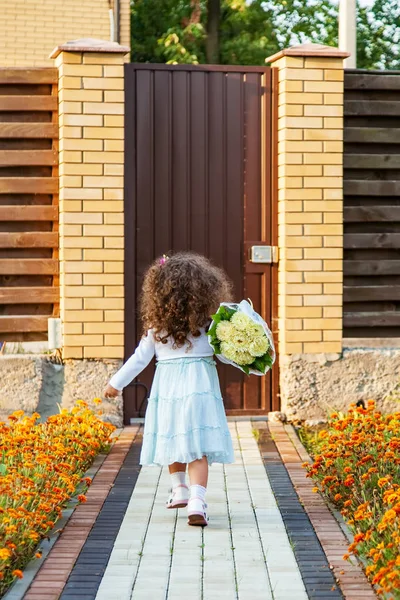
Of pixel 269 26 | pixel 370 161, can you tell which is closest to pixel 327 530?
pixel 370 161

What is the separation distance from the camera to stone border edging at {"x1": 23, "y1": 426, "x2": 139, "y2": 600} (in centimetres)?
419

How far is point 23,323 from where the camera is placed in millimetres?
8047

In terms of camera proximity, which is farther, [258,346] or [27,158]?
[27,158]

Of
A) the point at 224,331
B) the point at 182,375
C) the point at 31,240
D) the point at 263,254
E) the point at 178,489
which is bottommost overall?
the point at 178,489

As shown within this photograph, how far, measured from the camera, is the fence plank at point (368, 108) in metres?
8.25

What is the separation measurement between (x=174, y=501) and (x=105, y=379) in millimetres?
2494

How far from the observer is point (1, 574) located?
13.3ft

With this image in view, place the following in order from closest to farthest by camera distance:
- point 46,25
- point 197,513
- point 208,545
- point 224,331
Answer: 1. point 208,545
2. point 197,513
3. point 224,331
4. point 46,25

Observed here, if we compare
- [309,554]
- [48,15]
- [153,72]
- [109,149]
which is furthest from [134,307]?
[48,15]

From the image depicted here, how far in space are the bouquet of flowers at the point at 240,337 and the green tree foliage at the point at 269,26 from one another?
19.4 m

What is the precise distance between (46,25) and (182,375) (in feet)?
43.0

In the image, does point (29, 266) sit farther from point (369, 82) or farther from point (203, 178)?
point (369, 82)

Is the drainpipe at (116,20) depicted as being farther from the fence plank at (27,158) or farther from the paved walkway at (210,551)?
the paved walkway at (210,551)

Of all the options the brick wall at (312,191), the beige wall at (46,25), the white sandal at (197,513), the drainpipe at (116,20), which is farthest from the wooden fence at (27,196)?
the beige wall at (46,25)
